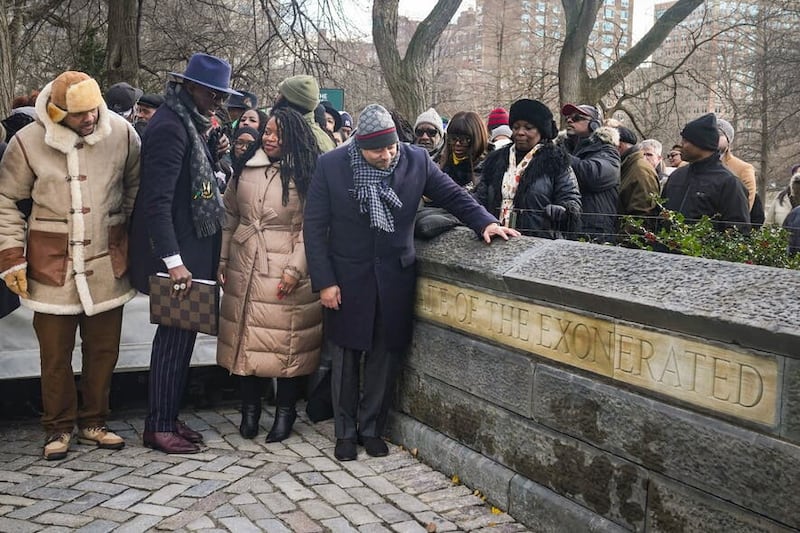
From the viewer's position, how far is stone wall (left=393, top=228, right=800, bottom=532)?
2939 mm

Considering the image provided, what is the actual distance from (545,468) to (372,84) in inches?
512

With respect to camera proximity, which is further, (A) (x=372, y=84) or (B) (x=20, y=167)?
(A) (x=372, y=84)

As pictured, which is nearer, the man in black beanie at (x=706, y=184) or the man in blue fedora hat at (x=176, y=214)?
the man in blue fedora hat at (x=176, y=214)

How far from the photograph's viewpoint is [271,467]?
186 inches

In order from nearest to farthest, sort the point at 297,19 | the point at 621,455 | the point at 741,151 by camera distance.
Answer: the point at 621,455
the point at 297,19
the point at 741,151

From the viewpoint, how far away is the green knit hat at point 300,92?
217 inches

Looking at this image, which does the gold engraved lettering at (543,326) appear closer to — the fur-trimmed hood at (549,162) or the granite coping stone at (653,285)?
the granite coping stone at (653,285)

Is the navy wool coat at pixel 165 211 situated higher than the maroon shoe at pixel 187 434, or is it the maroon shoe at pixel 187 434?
the navy wool coat at pixel 165 211

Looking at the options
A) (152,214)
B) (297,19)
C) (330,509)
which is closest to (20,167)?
(152,214)

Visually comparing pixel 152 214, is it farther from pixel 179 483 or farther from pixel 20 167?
pixel 179 483

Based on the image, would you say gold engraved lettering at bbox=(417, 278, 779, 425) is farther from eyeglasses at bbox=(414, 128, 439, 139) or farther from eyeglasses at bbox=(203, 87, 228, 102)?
eyeglasses at bbox=(414, 128, 439, 139)

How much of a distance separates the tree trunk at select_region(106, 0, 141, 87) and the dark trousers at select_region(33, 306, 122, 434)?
8790 mm

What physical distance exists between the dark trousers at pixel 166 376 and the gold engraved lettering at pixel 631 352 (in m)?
1.55

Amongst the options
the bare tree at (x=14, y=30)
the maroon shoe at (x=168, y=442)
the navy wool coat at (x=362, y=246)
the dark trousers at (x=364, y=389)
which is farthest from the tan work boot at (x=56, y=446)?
the bare tree at (x=14, y=30)
